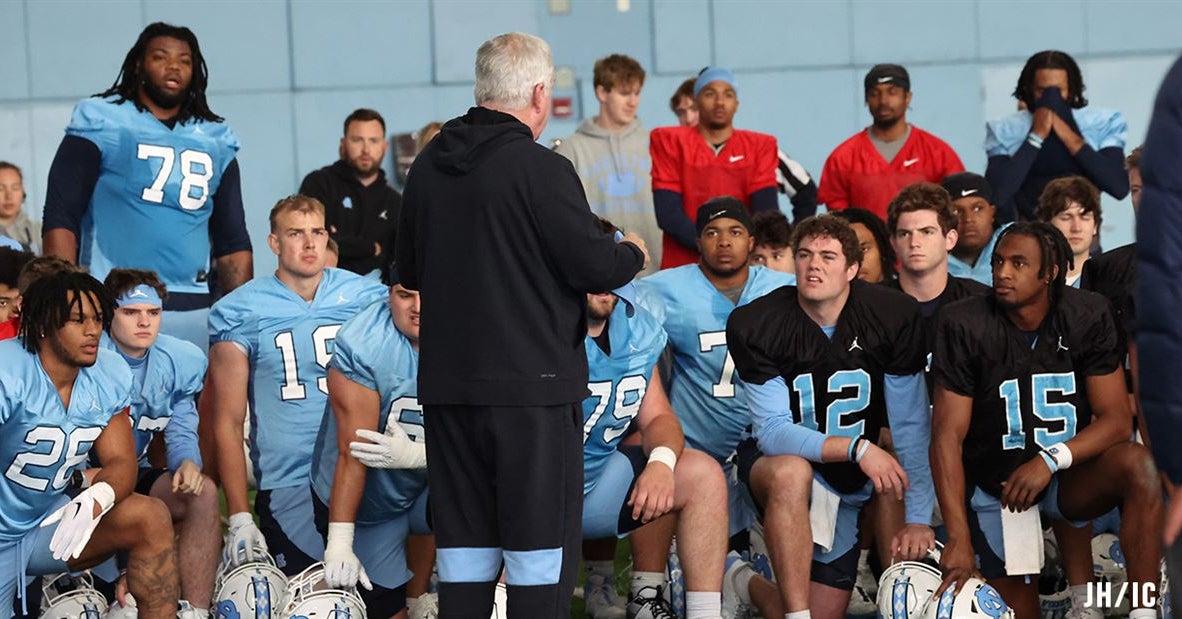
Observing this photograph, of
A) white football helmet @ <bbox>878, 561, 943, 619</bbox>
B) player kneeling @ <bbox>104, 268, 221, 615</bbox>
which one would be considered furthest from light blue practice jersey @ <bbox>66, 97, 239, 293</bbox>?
white football helmet @ <bbox>878, 561, 943, 619</bbox>

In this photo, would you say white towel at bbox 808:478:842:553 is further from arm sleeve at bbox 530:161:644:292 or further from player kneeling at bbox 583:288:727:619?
arm sleeve at bbox 530:161:644:292

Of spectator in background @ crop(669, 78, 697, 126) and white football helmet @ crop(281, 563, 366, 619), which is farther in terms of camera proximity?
spectator in background @ crop(669, 78, 697, 126)

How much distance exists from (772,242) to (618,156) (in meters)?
1.06

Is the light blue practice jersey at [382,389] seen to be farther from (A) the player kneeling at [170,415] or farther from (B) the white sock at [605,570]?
(B) the white sock at [605,570]

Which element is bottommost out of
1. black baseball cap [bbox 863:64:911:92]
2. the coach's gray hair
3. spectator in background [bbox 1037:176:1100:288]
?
spectator in background [bbox 1037:176:1100:288]

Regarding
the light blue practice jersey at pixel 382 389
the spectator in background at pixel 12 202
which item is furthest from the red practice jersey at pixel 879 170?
the spectator in background at pixel 12 202

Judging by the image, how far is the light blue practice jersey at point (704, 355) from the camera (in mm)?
5934

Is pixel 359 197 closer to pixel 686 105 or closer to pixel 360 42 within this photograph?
pixel 686 105

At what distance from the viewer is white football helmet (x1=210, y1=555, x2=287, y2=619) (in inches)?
208

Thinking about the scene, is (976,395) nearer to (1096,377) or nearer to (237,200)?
(1096,377)

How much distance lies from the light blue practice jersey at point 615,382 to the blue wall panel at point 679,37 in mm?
6772

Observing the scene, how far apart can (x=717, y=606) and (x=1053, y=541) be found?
4.32 feet

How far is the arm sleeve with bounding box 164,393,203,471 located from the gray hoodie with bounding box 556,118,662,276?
2.37 meters

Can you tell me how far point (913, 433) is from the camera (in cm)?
532
